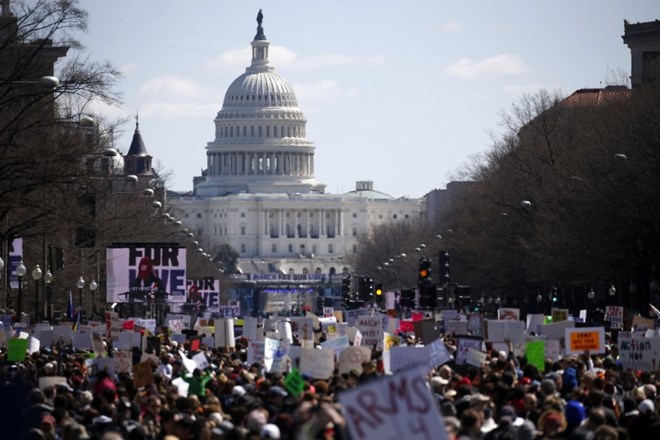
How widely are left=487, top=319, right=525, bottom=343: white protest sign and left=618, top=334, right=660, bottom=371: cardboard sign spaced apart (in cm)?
711

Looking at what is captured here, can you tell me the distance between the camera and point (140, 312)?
66.0 m

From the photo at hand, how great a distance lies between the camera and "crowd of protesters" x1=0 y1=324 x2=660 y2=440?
1794 centimetres

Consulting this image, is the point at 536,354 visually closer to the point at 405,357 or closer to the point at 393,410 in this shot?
the point at 405,357

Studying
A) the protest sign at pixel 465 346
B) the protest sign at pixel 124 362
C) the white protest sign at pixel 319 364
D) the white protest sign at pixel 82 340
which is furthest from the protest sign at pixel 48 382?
the white protest sign at pixel 82 340

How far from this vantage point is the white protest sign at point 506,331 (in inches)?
1406

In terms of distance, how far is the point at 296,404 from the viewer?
67.0ft

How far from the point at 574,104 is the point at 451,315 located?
1838 inches

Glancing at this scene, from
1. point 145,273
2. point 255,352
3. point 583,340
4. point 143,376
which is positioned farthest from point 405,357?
point 145,273

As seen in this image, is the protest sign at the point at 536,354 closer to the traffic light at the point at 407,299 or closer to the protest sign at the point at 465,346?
the protest sign at the point at 465,346

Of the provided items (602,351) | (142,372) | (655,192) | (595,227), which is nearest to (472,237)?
(595,227)

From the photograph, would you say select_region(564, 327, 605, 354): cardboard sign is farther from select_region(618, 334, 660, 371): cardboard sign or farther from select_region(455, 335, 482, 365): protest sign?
select_region(618, 334, 660, 371): cardboard sign

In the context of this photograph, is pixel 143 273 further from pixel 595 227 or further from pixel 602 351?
pixel 602 351

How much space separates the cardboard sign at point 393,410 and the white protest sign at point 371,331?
20.4m

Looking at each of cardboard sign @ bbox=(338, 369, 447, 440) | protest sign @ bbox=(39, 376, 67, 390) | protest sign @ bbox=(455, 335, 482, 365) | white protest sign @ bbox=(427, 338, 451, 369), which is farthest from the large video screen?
cardboard sign @ bbox=(338, 369, 447, 440)
